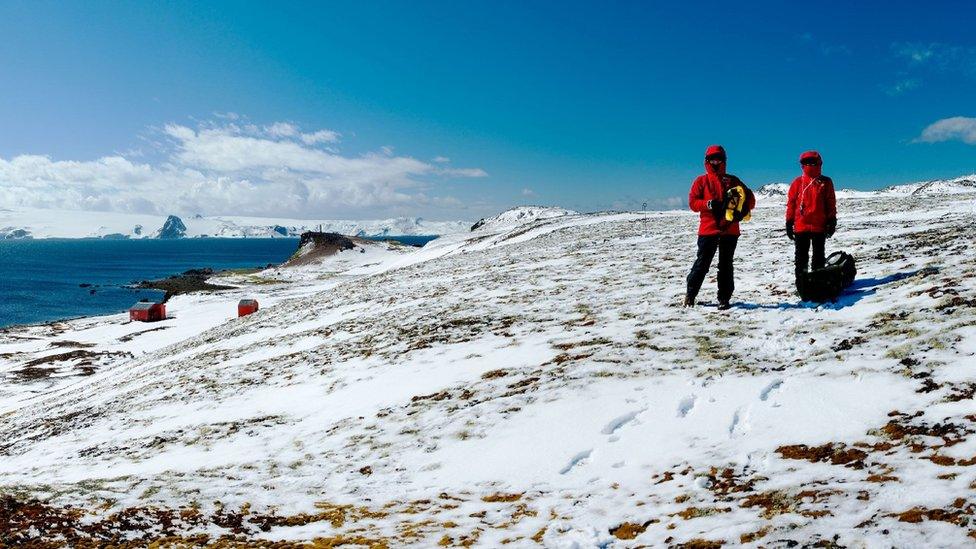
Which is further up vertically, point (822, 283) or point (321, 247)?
point (321, 247)

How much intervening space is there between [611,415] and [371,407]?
13.6ft

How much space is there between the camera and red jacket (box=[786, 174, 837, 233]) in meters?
11.4

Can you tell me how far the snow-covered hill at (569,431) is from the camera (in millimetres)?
4852

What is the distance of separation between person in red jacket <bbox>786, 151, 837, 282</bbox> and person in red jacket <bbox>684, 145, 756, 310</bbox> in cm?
106

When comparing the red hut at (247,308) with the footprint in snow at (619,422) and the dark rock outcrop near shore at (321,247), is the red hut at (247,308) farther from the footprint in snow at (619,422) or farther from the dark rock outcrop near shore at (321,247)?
the dark rock outcrop near shore at (321,247)

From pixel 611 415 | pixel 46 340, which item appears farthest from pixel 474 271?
pixel 46 340

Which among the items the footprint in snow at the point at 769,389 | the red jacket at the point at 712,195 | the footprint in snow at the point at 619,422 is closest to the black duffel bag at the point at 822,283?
the red jacket at the point at 712,195

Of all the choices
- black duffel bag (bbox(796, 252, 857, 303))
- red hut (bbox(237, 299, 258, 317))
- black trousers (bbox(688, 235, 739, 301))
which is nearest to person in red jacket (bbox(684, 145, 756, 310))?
black trousers (bbox(688, 235, 739, 301))

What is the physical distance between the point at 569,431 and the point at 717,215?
654cm

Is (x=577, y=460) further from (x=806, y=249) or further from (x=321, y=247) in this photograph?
(x=321, y=247)

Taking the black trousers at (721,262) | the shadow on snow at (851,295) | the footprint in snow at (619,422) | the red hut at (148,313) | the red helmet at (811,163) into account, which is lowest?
the red hut at (148,313)

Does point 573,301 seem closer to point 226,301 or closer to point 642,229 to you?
point 642,229

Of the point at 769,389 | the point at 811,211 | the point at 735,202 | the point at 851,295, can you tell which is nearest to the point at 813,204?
the point at 811,211

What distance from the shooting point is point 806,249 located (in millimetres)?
11773
